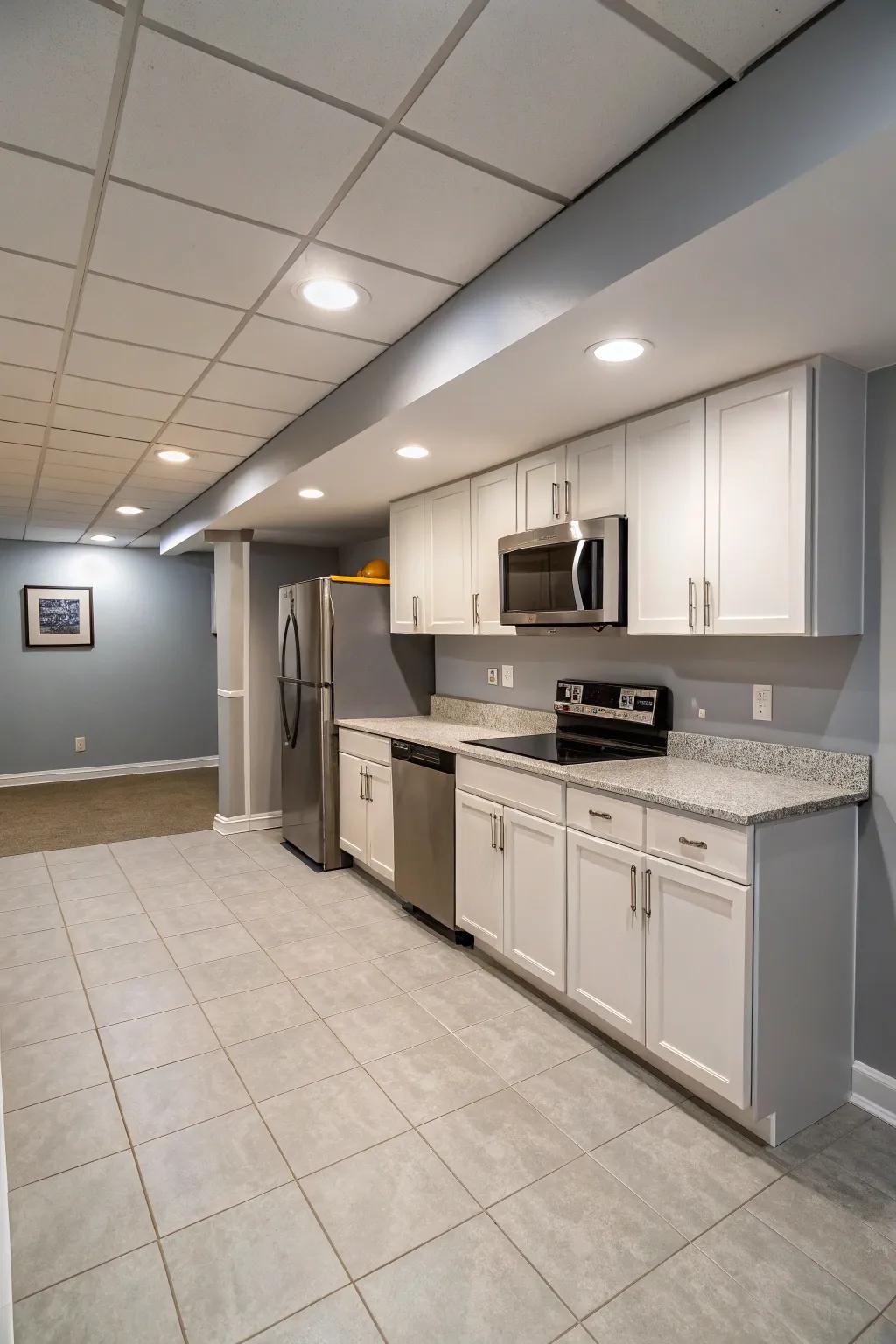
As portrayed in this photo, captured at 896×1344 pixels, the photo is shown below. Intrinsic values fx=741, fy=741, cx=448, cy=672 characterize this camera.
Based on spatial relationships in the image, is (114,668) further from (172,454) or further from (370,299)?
(370,299)

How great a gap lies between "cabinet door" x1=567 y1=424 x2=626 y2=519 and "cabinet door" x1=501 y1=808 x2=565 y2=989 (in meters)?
1.19

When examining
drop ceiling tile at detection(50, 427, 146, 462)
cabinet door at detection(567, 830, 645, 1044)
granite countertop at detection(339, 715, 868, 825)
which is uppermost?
drop ceiling tile at detection(50, 427, 146, 462)

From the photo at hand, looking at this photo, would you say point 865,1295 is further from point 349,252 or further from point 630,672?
point 349,252

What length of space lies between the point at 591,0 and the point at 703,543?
59.7 inches

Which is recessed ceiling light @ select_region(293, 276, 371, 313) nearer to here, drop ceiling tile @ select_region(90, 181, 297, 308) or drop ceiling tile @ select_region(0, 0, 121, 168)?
drop ceiling tile @ select_region(90, 181, 297, 308)

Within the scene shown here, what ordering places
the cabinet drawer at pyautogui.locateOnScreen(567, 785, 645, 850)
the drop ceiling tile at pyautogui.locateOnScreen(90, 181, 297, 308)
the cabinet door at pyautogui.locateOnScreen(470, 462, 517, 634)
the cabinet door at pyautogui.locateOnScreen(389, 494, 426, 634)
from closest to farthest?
the drop ceiling tile at pyautogui.locateOnScreen(90, 181, 297, 308)
the cabinet drawer at pyautogui.locateOnScreen(567, 785, 645, 850)
the cabinet door at pyautogui.locateOnScreen(470, 462, 517, 634)
the cabinet door at pyautogui.locateOnScreen(389, 494, 426, 634)

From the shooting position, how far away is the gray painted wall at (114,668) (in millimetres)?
7012

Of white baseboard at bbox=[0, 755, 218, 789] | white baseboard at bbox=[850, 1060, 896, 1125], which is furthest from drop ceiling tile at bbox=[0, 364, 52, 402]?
white baseboard at bbox=[0, 755, 218, 789]

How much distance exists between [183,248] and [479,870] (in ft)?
7.96

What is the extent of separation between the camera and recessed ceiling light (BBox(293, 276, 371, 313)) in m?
2.05

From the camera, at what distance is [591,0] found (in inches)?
45.8

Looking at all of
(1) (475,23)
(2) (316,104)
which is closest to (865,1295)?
(1) (475,23)

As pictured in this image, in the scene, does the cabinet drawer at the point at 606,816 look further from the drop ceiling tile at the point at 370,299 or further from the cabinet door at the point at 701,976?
the drop ceiling tile at the point at 370,299

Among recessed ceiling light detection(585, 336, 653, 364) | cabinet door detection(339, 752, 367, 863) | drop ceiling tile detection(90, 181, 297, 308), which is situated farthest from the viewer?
cabinet door detection(339, 752, 367, 863)
